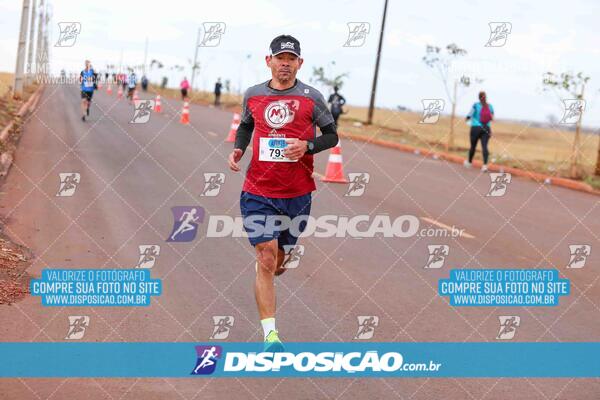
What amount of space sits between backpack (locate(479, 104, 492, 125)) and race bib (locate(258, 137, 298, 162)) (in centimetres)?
1631

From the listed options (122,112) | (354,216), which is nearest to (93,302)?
(354,216)

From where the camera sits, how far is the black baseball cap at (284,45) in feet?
19.9

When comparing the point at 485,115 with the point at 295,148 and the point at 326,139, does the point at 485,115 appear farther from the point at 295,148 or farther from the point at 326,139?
the point at 295,148

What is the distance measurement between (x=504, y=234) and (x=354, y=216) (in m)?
2.14

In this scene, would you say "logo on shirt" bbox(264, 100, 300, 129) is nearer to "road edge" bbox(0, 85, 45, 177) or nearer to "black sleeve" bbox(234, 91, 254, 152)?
"black sleeve" bbox(234, 91, 254, 152)

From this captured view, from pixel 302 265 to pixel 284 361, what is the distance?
11.2 feet

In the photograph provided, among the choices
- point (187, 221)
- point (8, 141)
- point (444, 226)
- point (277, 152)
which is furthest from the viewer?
point (8, 141)

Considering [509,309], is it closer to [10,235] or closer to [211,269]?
[211,269]

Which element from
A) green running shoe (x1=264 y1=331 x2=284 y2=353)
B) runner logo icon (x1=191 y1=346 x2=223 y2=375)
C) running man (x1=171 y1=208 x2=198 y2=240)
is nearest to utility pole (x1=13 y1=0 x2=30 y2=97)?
running man (x1=171 y1=208 x2=198 y2=240)

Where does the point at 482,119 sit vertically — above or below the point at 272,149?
below

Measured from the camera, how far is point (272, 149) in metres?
6.15

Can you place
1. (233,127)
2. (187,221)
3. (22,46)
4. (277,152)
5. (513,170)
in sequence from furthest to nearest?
1. (22,46)
2. (233,127)
3. (513,170)
4. (187,221)
5. (277,152)

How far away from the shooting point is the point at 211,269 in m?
8.99

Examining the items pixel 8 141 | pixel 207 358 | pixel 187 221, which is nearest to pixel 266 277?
pixel 207 358
